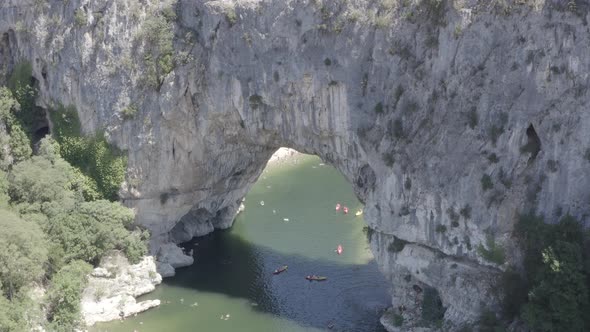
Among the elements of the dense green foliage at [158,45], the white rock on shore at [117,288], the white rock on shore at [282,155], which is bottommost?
the white rock on shore at [117,288]

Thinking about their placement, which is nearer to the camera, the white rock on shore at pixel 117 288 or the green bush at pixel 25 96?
the white rock on shore at pixel 117 288

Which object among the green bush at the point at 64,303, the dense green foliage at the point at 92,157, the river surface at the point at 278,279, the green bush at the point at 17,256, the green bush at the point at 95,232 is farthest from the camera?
the dense green foliage at the point at 92,157

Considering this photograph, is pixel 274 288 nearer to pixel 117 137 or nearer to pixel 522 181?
pixel 117 137

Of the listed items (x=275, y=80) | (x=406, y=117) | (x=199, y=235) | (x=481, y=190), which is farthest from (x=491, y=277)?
(x=199, y=235)

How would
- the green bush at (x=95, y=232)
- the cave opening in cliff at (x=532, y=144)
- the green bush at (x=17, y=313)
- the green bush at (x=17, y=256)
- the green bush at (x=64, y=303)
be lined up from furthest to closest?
the green bush at (x=95, y=232), the green bush at (x=64, y=303), the green bush at (x=17, y=256), the green bush at (x=17, y=313), the cave opening in cliff at (x=532, y=144)

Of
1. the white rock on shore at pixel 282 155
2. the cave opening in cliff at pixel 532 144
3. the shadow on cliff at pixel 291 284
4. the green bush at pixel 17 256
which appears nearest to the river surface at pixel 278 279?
the shadow on cliff at pixel 291 284

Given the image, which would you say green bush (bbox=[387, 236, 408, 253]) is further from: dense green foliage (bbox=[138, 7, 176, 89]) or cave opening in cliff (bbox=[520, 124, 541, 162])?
dense green foliage (bbox=[138, 7, 176, 89])

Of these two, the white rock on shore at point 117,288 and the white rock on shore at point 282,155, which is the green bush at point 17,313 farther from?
the white rock on shore at point 282,155

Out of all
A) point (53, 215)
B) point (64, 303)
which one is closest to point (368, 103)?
point (64, 303)

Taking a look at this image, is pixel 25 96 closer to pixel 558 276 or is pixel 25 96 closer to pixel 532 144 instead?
pixel 532 144
